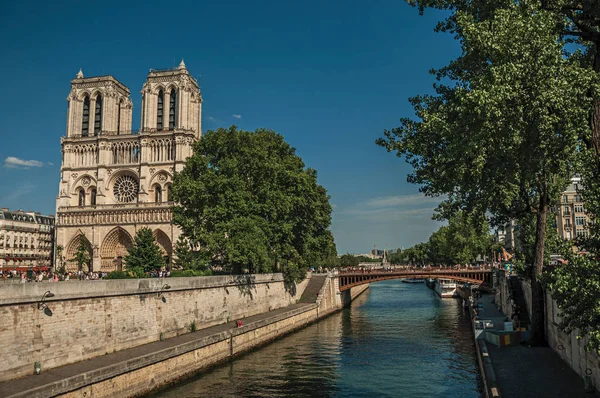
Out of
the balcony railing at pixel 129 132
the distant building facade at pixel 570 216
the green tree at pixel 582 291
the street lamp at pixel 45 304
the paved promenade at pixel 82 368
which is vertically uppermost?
the balcony railing at pixel 129 132

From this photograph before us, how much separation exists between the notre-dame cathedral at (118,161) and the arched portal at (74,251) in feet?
0.46

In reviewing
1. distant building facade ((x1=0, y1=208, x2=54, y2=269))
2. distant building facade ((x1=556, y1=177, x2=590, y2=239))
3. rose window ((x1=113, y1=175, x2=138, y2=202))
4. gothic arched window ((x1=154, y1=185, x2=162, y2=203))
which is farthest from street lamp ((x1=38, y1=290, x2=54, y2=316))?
distant building facade ((x1=0, y1=208, x2=54, y2=269))

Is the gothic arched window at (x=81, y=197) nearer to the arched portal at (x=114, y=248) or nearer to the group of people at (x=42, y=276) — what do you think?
the arched portal at (x=114, y=248)

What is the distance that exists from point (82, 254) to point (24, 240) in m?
25.6

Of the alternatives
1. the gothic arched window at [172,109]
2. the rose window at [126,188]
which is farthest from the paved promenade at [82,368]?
the gothic arched window at [172,109]

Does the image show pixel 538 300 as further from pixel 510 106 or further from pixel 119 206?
pixel 119 206

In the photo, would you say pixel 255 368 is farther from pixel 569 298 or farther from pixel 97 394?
pixel 569 298

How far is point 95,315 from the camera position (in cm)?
2314

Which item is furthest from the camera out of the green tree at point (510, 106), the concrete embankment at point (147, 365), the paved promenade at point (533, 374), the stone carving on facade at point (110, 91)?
the stone carving on facade at point (110, 91)

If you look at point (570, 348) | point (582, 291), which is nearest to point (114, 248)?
point (570, 348)

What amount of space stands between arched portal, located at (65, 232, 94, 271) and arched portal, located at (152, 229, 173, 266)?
10.7m

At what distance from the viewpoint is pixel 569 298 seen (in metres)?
A: 12.5

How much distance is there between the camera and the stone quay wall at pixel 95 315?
1898cm

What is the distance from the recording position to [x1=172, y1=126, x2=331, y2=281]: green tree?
3812 centimetres
